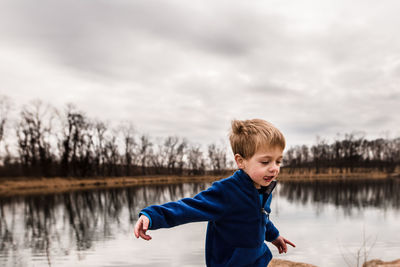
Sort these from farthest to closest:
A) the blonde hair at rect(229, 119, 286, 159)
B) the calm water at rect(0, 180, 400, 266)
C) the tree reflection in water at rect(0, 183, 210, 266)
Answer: the tree reflection in water at rect(0, 183, 210, 266) < the calm water at rect(0, 180, 400, 266) < the blonde hair at rect(229, 119, 286, 159)

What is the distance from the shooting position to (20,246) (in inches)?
344

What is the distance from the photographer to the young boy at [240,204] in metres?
1.56

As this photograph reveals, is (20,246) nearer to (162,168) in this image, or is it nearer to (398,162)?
(162,168)

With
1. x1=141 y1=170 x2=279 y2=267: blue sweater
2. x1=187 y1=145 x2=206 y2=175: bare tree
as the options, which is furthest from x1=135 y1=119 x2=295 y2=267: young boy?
x1=187 y1=145 x2=206 y2=175: bare tree

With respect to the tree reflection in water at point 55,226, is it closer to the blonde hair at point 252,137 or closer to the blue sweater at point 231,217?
the blue sweater at point 231,217

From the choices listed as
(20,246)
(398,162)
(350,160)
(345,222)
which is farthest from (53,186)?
(398,162)

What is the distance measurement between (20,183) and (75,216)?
20.0 m

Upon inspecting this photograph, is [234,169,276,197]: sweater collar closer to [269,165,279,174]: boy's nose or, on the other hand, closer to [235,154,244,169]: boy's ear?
[235,154,244,169]: boy's ear

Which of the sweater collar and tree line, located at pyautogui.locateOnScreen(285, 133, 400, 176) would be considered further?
tree line, located at pyautogui.locateOnScreen(285, 133, 400, 176)

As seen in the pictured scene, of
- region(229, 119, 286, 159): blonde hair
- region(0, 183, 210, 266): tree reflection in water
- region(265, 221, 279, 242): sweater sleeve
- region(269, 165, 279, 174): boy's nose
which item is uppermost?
region(229, 119, 286, 159): blonde hair

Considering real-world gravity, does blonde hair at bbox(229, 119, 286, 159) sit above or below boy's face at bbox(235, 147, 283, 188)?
above

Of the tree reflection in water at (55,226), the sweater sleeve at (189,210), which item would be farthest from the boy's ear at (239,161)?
the tree reflection in water at (55,226)

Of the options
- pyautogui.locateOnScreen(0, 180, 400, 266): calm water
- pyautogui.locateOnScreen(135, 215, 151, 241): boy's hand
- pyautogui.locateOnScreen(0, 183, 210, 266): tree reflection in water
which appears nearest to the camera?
pyautogui.locateOnScreen(135, 215, 151, 241): boy's hand

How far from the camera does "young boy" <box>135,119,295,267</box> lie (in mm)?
1563
